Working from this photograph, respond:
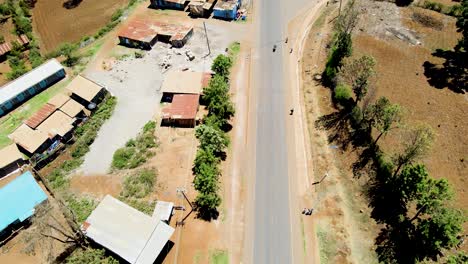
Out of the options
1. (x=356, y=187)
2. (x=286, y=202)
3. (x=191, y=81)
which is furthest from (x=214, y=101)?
(x=356, y=187)

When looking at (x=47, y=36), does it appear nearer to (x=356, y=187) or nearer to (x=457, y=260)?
(x=356, y=187)

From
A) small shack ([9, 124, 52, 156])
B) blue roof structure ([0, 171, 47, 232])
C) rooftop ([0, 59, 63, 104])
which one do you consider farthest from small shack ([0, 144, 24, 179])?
rooftop ([0, 59, 63, 104])

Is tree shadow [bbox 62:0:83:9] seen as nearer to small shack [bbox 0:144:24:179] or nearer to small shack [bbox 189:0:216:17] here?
small shack [bbox 189:0:216:17]

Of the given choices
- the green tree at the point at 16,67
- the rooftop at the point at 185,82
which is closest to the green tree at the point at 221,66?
the rooftop at the point at 185,82

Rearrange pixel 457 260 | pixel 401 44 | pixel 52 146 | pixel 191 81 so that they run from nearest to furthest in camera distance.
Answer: pixel 457 260
pixel 52 146
pixel 191 81
pixel 401 44

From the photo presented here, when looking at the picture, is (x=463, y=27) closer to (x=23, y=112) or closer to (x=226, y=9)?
(x=226, y=9)

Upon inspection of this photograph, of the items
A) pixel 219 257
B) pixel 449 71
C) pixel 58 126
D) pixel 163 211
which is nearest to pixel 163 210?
pixel 163 211

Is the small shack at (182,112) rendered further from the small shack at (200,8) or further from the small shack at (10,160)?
the small shack at (200,8)
